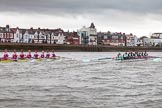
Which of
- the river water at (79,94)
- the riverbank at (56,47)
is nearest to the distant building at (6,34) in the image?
the riverbank at (56,47)

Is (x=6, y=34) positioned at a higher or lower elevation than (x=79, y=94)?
higher

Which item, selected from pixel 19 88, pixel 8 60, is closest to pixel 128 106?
pixel 19 88

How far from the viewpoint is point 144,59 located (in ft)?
247

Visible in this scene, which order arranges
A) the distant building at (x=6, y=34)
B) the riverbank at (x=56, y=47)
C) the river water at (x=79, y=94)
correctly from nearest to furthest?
the river water at (x=79, y=94)
the riverbank at (x=56, y=47)
the distant building at (x=6, y=34)

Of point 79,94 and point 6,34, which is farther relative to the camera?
point 6,34

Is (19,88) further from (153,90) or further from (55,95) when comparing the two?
(153,90)

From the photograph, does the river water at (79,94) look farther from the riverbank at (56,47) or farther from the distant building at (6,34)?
the distant building at (6,34)

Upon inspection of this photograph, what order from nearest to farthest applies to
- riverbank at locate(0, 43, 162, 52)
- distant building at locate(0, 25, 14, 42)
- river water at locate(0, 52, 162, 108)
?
river water at locate(0, 52, 162, 108)
riverbank at locate(0, 43, 162, 52)
distant building at locate(0, 25, 14, 42)

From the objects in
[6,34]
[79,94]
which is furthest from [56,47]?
[79,94]

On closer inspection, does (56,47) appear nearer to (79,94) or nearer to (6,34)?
(6,34)

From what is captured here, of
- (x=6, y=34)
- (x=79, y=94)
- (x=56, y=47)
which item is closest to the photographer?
(x=79, y=94)

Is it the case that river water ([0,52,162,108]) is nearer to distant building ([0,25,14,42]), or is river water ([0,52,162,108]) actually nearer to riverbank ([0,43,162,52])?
riverbank ([0,43,162,52])

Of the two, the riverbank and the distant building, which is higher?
the distant building

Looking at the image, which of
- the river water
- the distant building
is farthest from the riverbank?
the river water
